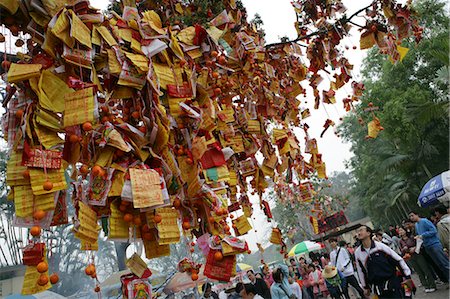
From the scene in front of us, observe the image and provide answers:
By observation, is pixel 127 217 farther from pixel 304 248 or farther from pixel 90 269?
pixel 304 248

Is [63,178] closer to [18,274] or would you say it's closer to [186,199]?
[186,199]

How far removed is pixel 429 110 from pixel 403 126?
5863 mm

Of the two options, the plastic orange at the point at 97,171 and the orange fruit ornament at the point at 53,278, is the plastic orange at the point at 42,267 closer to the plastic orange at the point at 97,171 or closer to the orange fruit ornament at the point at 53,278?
the orange fruit ornament at the point at 53,278

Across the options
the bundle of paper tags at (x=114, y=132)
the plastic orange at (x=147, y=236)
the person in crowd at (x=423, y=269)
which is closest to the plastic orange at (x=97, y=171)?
the bundle of paper tags at (x=114, y=132)

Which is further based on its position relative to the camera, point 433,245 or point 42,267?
point 433,245

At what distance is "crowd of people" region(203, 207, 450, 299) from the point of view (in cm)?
416

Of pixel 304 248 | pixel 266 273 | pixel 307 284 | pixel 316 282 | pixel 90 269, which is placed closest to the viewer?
pixel 90 269

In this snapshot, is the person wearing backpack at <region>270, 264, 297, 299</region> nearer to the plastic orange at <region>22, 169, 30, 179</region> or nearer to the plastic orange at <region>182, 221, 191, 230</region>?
the plastic orange at <region>182, 221, 191, 230</region>

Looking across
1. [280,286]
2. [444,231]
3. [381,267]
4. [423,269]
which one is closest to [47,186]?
[381,267]

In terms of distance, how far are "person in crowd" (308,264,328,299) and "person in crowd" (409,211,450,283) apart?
3.80 meters

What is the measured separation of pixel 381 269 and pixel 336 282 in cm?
416

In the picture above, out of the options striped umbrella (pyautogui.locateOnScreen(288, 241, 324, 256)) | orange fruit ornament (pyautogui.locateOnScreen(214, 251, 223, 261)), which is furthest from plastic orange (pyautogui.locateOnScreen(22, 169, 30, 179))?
striped umbrella (pyautogui.locateOnScreen(288, 241, 324, 256))

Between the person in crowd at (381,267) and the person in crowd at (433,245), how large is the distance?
7.92 ft

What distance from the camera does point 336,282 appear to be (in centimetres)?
787
